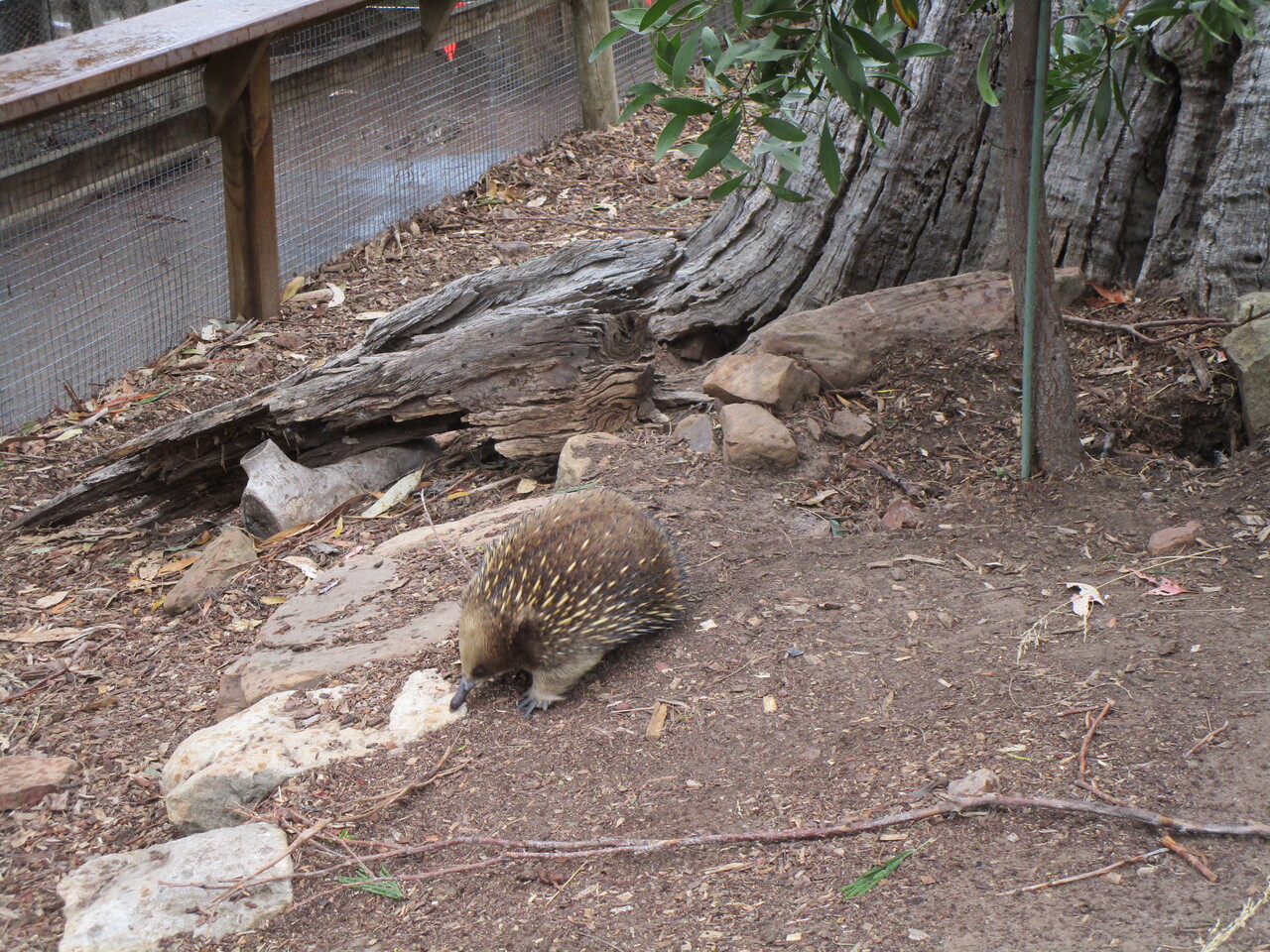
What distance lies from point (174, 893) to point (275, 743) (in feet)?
1.67

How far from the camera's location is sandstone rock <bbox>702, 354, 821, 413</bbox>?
441 cm

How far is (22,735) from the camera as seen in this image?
12.5 ft

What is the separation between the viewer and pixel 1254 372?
12.7 feet

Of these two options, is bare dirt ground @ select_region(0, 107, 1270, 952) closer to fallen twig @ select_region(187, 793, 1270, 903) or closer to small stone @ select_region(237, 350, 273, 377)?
fallen twig @ select_region(187, 793, 1270, 903)

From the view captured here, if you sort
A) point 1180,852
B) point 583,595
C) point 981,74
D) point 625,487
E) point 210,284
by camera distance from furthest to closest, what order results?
point 210,284 → point 625,487 → point 583,595 → point 981,74 → point 1180,852

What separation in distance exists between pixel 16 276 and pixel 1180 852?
5357 millimetres

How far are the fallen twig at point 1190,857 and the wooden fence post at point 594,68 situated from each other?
22.3 feet

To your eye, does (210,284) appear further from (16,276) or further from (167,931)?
(167,931)

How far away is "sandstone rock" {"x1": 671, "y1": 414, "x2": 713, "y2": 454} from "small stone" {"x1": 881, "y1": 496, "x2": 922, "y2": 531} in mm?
787

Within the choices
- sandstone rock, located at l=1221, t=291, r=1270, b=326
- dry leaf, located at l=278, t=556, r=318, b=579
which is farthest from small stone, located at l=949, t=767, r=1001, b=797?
dry leaf, located at l=278, t=556, r=318, b=579

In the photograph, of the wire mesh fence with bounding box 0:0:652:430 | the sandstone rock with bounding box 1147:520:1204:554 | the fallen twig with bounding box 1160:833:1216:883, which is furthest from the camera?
the wire mesh fence with bounding box 0:0:652:430

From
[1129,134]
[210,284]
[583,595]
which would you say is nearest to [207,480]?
[210,284]

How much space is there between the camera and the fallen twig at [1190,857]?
215cm

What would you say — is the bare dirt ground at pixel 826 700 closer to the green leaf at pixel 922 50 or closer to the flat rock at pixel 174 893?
the flat rock at pixel 174 893
